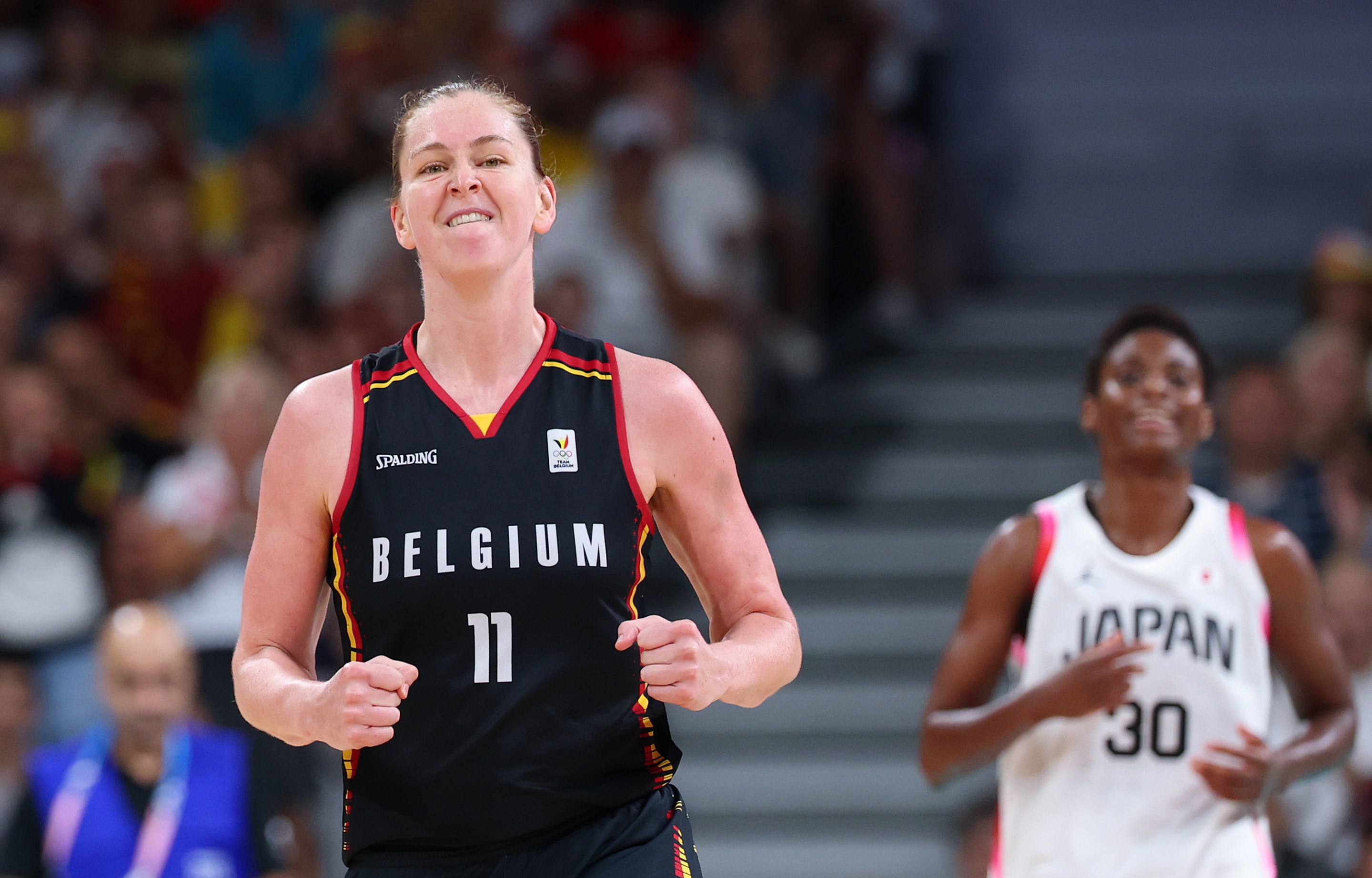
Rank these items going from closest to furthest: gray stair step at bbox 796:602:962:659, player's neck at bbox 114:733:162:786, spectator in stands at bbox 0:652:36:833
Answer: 1. player's neck at bbox 114:733:162:786
2. spectator in stands at bbox 0:652:36:833
3. gray stair step at bbox 796:602:962:659

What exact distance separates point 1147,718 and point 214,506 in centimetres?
473

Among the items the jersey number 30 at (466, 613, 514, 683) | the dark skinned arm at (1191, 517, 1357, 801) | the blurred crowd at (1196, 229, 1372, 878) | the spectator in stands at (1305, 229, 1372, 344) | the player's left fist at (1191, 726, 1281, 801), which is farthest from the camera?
the spectator in stands at (1305, 229, 1372, 344)

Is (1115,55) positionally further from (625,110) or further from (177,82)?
(177,82)

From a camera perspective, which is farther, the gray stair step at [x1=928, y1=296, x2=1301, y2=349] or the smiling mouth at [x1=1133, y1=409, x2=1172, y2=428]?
the gray stair step at [x1=928, y1=296, x2=1301, y2=349]

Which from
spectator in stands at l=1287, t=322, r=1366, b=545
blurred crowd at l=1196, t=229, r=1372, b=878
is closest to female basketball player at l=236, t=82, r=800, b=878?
blurred crowd at l=1196, t=229, r=1372, b=878

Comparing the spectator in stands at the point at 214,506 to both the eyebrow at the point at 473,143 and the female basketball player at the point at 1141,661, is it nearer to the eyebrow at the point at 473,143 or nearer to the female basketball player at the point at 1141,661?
the female basketball player at the point at 1141,661

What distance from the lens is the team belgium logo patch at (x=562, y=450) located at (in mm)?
3098

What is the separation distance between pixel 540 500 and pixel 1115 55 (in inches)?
328

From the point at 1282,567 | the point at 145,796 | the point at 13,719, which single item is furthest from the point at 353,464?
the point at 13,719

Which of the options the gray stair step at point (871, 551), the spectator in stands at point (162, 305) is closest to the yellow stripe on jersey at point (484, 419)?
the gray stair step at point (871, 551)

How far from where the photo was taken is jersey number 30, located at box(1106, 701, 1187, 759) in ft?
13.5

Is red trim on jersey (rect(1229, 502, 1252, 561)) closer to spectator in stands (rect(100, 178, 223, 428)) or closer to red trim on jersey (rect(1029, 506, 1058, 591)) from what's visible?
red trim on jersey (rect(1029, 506, 1058, 591))

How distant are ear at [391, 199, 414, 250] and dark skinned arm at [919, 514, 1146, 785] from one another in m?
1.67

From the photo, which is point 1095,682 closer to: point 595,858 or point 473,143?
point 595,858
